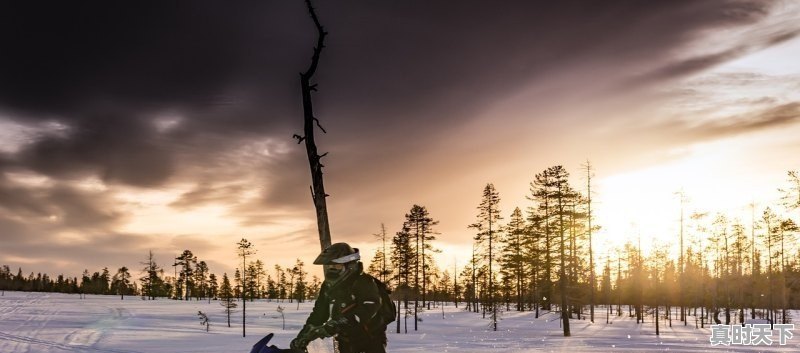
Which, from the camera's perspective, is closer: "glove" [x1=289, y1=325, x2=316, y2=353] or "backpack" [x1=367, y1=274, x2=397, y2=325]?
"glove" [x1=289, y1=325, x2=316, y2=353]

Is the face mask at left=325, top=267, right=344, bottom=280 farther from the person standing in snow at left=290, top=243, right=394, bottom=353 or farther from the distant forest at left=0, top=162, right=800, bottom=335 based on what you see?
the distant forest at left=0, top=162, right=800, bottom=335

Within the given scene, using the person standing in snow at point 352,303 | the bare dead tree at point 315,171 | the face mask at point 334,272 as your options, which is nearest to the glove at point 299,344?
the person standing in snow at point 352,303

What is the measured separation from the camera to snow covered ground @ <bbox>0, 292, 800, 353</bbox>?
3572 centimetres

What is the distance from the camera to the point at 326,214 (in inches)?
466

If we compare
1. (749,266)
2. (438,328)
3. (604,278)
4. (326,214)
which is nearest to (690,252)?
(749,266)

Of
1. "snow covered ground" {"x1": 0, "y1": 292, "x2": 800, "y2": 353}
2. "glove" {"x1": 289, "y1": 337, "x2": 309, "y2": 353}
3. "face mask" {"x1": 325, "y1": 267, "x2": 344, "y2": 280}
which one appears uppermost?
"face mask" {"x1": 325, "y1": 267, "x2": 344, "y2": 280}

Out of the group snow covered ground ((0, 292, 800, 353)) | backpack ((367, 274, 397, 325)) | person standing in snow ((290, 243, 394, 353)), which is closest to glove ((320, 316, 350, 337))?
person standing in snow ((290, 243, 394, 353))

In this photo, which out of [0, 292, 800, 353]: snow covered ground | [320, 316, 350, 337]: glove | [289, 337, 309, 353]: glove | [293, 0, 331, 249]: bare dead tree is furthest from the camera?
[0, 292, 800, 353]: snow covered ground

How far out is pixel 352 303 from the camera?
18.3 ft

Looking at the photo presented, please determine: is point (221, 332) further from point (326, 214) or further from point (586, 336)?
point (326, 214)

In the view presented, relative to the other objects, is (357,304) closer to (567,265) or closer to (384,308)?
(384,308)

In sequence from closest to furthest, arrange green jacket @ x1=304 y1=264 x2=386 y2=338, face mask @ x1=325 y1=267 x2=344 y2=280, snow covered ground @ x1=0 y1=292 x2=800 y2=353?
green jacket @ x1=304 y1=264 x2=386 y2=338
face mask @ x1=325 y1=267 x2=344 y2=280
snow covered ground @ x1=0 y1=292 x2=800 y2=353

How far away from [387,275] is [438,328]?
Answer: 910cm

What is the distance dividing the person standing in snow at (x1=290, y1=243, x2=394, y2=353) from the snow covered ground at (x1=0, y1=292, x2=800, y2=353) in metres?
30.1
